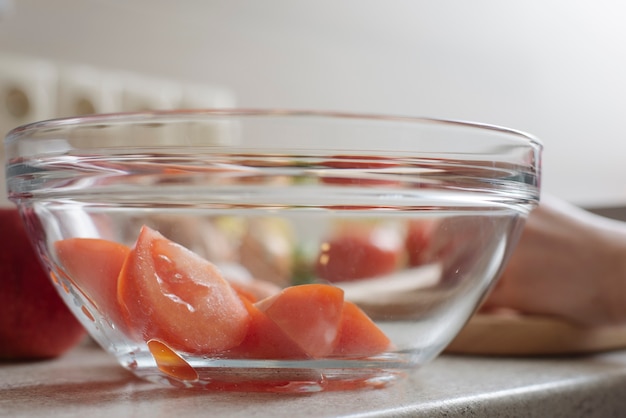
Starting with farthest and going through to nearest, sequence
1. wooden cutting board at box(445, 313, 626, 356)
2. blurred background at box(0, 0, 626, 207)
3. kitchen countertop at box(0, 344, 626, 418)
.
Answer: blurred background at box(0, 0, 626, 207)
wooden cutting board at box(445, 313, 626, 356)
kitchen countertop at box(0, 344, 626, 418)

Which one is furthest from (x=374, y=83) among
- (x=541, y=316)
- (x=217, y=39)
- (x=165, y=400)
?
(x=165, y=400)

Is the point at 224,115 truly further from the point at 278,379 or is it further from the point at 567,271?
the point at 567,271

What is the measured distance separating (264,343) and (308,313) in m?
0.03

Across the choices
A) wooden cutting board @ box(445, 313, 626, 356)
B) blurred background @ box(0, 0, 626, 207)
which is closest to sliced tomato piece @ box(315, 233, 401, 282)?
wooden cutting board @ box(445, 313, 626, 356)

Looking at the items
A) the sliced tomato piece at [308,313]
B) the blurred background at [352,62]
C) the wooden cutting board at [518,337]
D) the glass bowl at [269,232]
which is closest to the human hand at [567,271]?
the wooden cutting board at [518,337]

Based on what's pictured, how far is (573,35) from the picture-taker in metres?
2.50

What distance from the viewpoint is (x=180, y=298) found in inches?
16.3

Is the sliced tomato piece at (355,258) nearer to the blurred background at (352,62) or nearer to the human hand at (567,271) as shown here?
the human hand at (567,271)

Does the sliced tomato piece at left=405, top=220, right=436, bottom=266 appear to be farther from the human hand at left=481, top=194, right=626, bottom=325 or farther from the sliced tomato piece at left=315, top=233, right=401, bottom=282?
the human hand at left=481, top=194, right=626, bottom=325

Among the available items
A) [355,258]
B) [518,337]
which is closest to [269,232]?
[355,258]

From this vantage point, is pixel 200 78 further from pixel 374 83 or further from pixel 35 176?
pixel 35 176

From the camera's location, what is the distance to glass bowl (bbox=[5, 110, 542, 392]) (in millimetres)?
418

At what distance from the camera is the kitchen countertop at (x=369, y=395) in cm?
40

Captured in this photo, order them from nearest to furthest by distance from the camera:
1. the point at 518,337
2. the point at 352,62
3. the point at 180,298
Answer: the point at 180,298 < the point at 518,337 < the point at 352,62
